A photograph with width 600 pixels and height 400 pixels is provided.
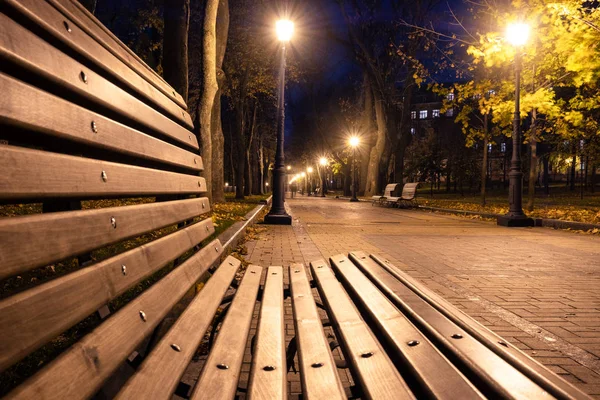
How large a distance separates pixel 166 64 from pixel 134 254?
30.1ft

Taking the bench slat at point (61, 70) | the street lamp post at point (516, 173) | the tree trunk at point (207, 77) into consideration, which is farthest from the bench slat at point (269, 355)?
the street lamp post at point (516, 173)

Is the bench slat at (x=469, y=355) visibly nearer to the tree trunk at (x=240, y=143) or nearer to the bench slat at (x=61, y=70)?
the bench slat at (x=61, y=70)

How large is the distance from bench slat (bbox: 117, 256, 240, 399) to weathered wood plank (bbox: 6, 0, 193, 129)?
35.8 inches

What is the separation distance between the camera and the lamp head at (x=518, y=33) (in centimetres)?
1223

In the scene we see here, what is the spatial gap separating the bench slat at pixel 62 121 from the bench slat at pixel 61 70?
0.05 meters

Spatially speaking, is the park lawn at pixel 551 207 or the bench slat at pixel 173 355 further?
the park lawn at pixel 551 207

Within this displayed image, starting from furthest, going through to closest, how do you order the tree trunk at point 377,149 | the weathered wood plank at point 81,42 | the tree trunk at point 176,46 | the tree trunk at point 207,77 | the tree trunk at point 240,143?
the tree trunk at point 377,149 < the tree trunk at point 240,143 < the tree trunk at point 207,77 < the tree trunk at point 176,46 < the weathered wood plank at point 81,42

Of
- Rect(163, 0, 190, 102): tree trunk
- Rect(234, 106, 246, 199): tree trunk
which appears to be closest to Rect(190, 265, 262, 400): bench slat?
Rect(163, 0, 190, 102): tree trunk

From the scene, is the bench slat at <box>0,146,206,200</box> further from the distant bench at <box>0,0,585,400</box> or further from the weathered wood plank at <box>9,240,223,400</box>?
the weathered wood plank at <box>9,240,223,400</box>

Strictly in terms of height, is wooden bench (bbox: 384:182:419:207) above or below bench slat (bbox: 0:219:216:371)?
below

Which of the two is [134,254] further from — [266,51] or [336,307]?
[266,51]

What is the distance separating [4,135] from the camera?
1.16 m

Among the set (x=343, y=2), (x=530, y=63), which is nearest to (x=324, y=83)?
(x=343, y=2)

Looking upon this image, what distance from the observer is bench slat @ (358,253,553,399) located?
1272 millimetres
